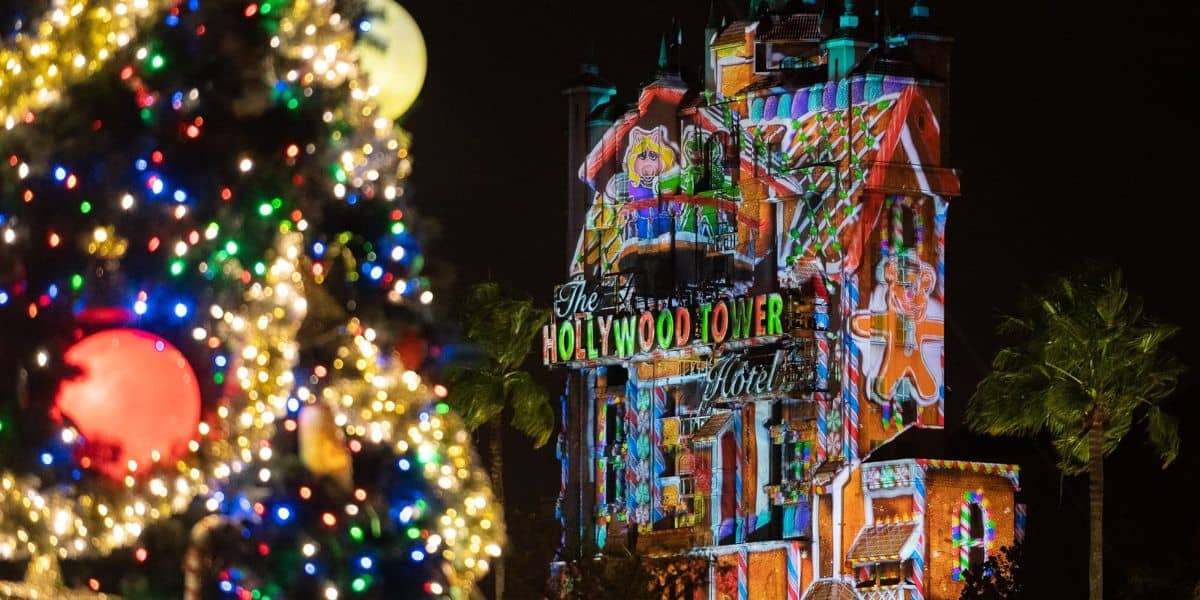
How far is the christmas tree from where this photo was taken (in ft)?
50.0

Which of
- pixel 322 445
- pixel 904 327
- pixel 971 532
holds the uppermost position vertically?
pixel 904 327

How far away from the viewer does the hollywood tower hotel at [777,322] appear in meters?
54.5

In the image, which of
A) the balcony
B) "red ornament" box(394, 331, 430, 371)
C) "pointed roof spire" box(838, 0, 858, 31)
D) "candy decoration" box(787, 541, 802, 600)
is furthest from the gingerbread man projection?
"red ornament" box(394, 331, 430, 371)

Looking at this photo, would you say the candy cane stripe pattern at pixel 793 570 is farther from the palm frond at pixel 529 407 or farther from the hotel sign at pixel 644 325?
the palm frond at pixel 529 407

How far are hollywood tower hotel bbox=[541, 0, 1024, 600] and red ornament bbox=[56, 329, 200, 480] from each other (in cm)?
3924

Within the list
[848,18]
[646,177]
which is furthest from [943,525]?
[646,177]

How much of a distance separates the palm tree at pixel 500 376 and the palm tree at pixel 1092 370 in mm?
16407

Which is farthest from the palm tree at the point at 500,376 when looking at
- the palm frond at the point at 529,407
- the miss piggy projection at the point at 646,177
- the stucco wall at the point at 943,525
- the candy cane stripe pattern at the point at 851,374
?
the stucco wall at the point at 943,525

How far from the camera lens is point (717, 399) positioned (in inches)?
2290

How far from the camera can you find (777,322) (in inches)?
2207

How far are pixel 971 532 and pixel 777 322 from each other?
6.36 meters

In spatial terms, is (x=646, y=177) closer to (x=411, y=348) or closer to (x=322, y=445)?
(x=411, y=348)

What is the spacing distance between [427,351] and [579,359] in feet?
151

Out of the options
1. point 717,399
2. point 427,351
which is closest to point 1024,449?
point 717,399
